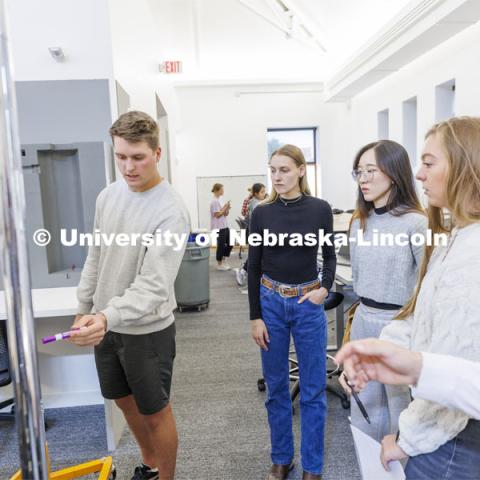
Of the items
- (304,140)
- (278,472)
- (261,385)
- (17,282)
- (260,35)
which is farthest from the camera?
(304,140)

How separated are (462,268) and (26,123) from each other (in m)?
2.26

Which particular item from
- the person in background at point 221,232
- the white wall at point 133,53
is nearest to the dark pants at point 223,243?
the person in background at point 221,232

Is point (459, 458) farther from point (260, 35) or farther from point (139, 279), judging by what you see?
point (260, 35)

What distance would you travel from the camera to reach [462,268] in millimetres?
735

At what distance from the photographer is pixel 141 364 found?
57.1 inches

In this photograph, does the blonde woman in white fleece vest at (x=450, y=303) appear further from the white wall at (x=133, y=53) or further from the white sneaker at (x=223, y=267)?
the white sneaker at (x=223, y=267)

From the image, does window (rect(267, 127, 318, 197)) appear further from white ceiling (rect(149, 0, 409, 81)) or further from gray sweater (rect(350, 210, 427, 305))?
gray sweater (rect(350, 210, 427, 305))

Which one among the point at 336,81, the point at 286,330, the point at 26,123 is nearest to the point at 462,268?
the point at 286,330

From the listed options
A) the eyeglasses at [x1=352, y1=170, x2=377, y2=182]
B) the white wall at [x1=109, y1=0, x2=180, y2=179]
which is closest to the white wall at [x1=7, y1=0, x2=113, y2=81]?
the white wall at [x1=109, y1=0, x2=180, y2=179]

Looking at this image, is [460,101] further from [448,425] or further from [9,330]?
[9,330]

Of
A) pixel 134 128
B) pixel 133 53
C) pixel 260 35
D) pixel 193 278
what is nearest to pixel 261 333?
pixel 134 128

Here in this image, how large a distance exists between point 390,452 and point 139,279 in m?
0.87

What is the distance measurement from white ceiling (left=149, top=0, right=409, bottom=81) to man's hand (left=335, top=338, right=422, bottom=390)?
196 inches

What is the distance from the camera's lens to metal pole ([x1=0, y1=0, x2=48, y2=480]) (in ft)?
1.39
